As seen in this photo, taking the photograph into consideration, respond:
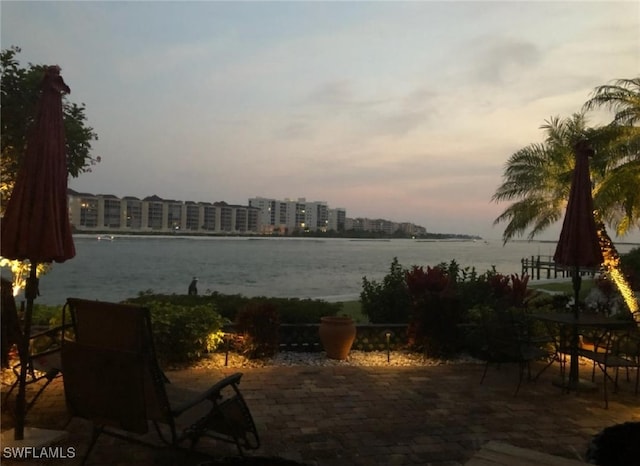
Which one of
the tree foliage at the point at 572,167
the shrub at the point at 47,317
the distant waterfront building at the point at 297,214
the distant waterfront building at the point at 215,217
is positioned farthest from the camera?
the distant waterfront building at the point at 297,214

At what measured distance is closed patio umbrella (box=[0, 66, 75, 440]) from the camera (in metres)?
3.26

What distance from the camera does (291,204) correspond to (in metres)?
135

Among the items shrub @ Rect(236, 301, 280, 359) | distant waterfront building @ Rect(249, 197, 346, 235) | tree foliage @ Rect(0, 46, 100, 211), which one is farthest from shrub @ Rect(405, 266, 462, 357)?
distant waterfront building @ Rect(249, 197, 346, 235)

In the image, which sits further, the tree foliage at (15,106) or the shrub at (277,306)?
the shrub at (277,306)

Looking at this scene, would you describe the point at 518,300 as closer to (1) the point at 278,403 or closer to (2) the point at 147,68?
(1) the point at 278,403

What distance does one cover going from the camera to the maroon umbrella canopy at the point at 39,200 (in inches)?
128

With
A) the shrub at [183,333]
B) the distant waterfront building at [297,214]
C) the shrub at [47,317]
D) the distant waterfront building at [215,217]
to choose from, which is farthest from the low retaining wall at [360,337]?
the distant waterfront building at [297,214]

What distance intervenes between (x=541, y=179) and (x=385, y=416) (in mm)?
10672

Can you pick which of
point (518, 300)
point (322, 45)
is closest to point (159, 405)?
point (518, 300)

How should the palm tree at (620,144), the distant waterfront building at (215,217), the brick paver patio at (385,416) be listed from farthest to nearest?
the distant waterfront building at (215,217) → the palm tree at (620,144) → the brick paver patio at (385,416)

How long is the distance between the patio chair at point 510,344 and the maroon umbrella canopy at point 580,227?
98cm

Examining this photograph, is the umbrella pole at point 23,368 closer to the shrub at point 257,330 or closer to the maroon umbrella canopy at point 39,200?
the maroon umbrella canopy at point 39,200

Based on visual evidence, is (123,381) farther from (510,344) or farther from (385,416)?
(510,344)

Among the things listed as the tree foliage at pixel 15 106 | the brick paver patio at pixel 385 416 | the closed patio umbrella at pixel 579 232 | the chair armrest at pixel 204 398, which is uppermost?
the tree foliage at pixel 15 106
